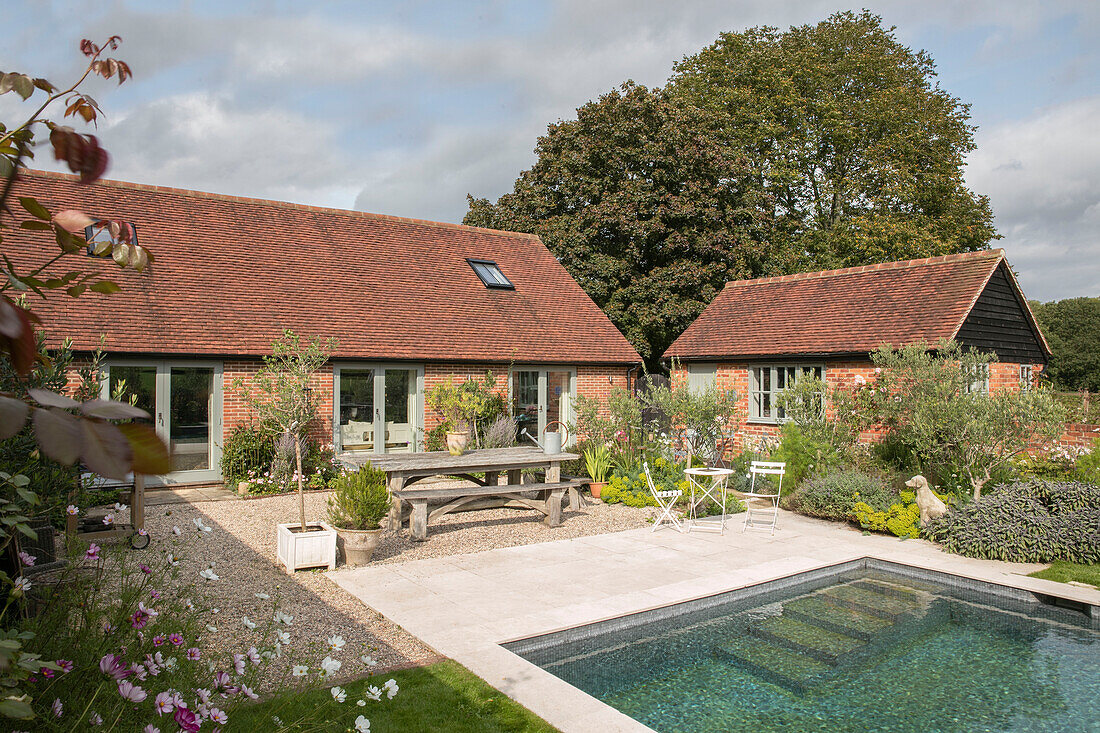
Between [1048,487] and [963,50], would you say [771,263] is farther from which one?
[1048,487]

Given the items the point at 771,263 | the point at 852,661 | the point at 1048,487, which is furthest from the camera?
the point at 771,263

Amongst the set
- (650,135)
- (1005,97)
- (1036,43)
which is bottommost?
(1005,97)

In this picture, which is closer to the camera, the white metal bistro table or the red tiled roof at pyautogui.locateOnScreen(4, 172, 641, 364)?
the white metal bistro table

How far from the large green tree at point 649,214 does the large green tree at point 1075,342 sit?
32790 mm

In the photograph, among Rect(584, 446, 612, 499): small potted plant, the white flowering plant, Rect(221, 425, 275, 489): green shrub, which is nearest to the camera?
the white flowering plant

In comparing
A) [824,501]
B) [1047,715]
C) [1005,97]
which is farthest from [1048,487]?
[1005,97]

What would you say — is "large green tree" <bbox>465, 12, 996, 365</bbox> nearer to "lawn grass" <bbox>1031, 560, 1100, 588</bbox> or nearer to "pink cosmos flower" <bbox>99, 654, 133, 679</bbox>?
"lawn grass" <bbox>1031, 560, 1100, 588</bbox>

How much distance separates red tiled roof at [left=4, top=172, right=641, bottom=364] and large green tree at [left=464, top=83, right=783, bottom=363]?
5695 mm

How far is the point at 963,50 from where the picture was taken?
13.1 meters

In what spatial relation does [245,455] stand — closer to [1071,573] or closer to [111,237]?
[1071,573]

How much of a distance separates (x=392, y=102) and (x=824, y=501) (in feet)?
31.4

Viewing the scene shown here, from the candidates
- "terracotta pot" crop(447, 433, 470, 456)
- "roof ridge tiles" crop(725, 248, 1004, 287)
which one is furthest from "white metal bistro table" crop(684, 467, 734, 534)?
"roof ridge tiles" crop(725, 248, 1004, 287)

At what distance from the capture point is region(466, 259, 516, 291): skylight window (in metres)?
19.9

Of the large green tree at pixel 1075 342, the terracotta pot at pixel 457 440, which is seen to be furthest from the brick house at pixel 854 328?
the large green tree at pixel 1075 342
